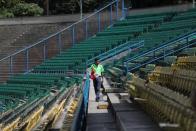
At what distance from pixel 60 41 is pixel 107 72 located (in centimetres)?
744

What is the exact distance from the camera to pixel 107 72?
19.2 m

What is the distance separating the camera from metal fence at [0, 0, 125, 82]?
24422mm

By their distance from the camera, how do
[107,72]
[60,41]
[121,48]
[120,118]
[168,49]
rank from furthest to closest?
[60,41] < [121,48] < [107,72] < [168,49] < [120,118]

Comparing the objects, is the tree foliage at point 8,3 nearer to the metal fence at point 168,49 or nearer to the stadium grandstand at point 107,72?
the stadium grandstand at point 107,72

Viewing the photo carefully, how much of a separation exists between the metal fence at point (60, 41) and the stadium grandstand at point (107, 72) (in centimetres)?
5

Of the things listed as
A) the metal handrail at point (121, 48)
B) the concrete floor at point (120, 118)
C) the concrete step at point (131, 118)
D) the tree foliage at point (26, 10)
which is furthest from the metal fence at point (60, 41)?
the concrete step at point (131, 118)

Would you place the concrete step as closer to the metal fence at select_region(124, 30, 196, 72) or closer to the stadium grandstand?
the stadium grandstand

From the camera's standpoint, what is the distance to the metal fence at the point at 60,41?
24.4 meters

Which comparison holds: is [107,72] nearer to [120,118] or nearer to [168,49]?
[168,49]

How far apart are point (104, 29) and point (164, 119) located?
65.2 ft

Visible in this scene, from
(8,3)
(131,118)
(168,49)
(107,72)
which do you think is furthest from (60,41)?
(131,118)

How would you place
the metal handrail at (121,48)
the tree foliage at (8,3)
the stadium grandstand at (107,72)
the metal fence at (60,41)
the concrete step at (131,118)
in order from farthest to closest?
the tree foliage at (8,3) < the metal fence at (60,41) < the metal handrail at (121,48) < the stadium grandstand at (107,72) < the concrete step at (131,118)

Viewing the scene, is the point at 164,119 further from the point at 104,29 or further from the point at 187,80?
the point at 104,29

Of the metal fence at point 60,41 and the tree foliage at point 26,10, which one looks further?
the tree foliage at point 26,10
